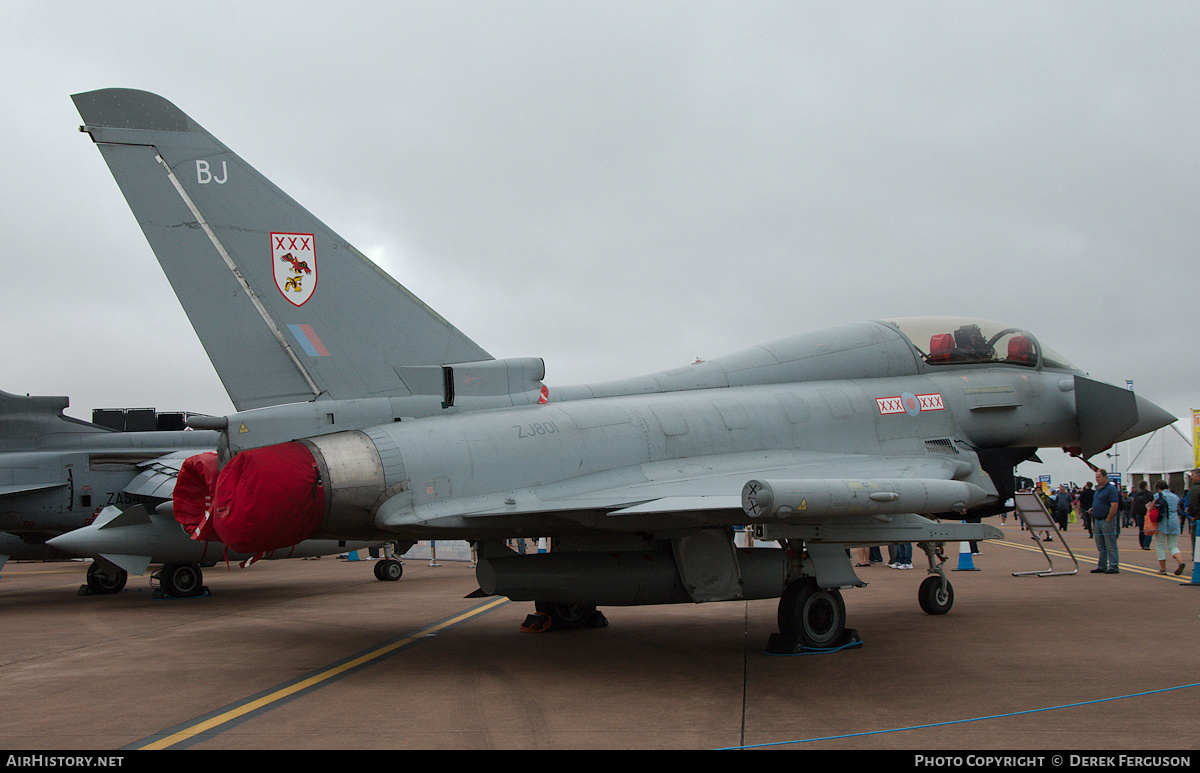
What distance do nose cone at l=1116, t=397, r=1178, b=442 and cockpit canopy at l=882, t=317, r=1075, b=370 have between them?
1.01 m

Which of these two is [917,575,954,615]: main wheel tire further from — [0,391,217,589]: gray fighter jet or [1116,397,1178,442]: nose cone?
[0,391,217,589]: gray fighter jet

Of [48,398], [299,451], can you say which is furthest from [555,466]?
[48,398]

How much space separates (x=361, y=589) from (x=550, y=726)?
35.7 ft

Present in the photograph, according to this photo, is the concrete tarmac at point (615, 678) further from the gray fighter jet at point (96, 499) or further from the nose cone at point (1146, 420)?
the nose cone at point (1146, 420)

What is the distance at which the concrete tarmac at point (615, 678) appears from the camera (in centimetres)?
479

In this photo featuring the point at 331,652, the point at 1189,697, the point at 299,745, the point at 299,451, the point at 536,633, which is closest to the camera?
the point at 299,745

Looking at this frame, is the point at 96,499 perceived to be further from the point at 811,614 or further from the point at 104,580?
the point at 811,614

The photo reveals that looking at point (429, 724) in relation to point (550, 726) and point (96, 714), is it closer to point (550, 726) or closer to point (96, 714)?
point (550, 726)

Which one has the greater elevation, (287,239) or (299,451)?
(287,239)

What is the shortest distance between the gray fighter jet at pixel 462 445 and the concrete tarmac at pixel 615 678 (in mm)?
858

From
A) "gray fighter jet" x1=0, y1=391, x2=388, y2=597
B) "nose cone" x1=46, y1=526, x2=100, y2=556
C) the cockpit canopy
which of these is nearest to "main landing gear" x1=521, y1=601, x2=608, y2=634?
the cockpit canopy

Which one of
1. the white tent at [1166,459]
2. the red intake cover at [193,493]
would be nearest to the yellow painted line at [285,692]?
the red intake cover at [193,493]

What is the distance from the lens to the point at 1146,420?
9758 mm
